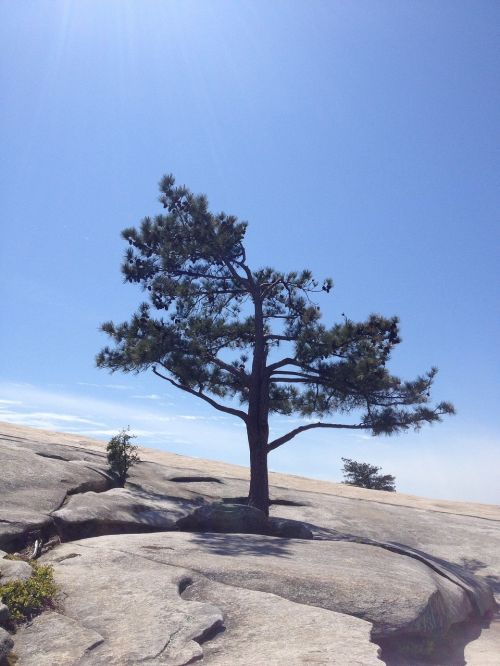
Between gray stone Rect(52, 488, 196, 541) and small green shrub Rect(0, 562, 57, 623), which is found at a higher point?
gray stone Rect(52, 488, 196, 541)

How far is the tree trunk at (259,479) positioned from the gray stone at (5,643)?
9713 millimetres

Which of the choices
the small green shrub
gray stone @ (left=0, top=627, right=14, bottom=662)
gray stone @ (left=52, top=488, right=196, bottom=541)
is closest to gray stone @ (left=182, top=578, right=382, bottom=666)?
the small green shrub

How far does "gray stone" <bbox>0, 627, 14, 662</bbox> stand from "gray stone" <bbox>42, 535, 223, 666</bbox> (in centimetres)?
42

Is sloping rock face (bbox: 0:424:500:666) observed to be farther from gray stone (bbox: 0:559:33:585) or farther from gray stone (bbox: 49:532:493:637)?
gray stone (bbox: 0:559:33:585)

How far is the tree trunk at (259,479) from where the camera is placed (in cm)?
1507

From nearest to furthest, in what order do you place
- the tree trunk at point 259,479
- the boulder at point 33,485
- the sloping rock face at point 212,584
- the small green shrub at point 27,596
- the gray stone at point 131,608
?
the gray stone at point 131,608 < the sloping rock face at point 212,584 < the small green shrub at point 27,596 < the boulder at point 33,485 < the tree trunk at point 259,479

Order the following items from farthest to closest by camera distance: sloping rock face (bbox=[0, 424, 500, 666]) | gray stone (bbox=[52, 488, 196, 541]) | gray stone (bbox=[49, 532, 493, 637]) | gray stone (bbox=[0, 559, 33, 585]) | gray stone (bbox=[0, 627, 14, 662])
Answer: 1. gray stone (bbox=[52, 488, 196, 541])
2. gray stone (bbox=[49, 532, 493, 637])
3. gray stone (bbox=[0, 559, 33, 585])
4. sloping rock face (bbox=[0, 424, 500, 666])
5. gray stone (bbox=[0, 627, 14, 662])

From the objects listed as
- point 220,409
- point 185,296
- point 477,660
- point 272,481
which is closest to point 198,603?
point 477,660

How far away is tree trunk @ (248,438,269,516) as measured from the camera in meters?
15.1

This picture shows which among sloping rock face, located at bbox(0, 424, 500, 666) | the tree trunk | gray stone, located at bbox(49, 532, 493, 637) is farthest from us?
the tree trunk

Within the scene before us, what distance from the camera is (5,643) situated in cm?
550

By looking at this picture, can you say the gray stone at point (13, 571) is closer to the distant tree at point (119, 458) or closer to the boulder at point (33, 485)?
A: the boulder at point (33, 485)

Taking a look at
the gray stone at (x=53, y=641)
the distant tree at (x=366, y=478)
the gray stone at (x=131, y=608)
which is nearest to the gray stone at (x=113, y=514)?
the gray stone at (x=131, y=608)

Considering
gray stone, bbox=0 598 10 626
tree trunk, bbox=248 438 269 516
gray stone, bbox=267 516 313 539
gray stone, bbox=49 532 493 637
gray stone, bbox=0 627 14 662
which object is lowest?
gray stone, bbox=0 627 14 662
